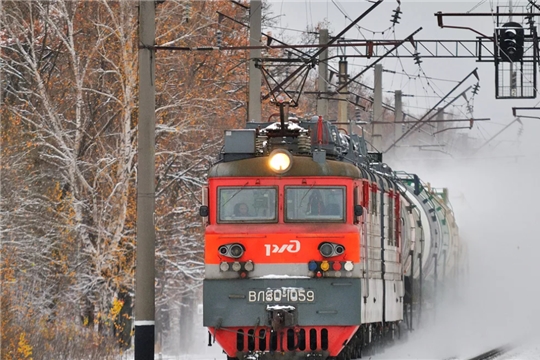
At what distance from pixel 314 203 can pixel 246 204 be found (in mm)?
852

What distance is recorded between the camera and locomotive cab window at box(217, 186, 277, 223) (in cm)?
1612

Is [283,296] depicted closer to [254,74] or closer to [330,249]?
[330,249]

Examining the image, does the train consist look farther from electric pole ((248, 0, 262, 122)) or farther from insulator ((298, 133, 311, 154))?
electric pole ((248, 0, 262, 122))

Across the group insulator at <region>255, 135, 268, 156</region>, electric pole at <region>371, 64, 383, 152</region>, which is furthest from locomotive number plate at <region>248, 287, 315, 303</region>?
electric pole at <region>371, 64, 383, 152</region>

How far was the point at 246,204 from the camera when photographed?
1616 centimetres

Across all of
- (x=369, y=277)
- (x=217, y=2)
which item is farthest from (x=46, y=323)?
(x=217, y=2)

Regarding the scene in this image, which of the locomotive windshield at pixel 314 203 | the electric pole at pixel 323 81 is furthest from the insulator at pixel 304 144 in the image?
the electric pole at pixel 323 81

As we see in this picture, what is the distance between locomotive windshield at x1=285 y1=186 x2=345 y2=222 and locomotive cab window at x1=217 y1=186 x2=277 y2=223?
206mm

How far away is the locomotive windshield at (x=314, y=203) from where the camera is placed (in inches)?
632

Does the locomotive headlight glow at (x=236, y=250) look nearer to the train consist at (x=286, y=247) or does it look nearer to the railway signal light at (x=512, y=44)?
the train consist at (x=286, y=247)

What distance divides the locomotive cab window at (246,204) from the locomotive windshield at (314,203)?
206 mm

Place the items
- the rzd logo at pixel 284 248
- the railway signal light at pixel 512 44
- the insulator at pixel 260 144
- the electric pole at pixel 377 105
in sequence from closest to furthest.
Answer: the rzd logo at pixel 284 248
the insulator at pixel 260 144
the railway signal light at pixel 512 44
the electric pole at pixel 377 105

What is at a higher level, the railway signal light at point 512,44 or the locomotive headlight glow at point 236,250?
the railway signal light at point 512,44

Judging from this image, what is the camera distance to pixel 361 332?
A: 1809cm
